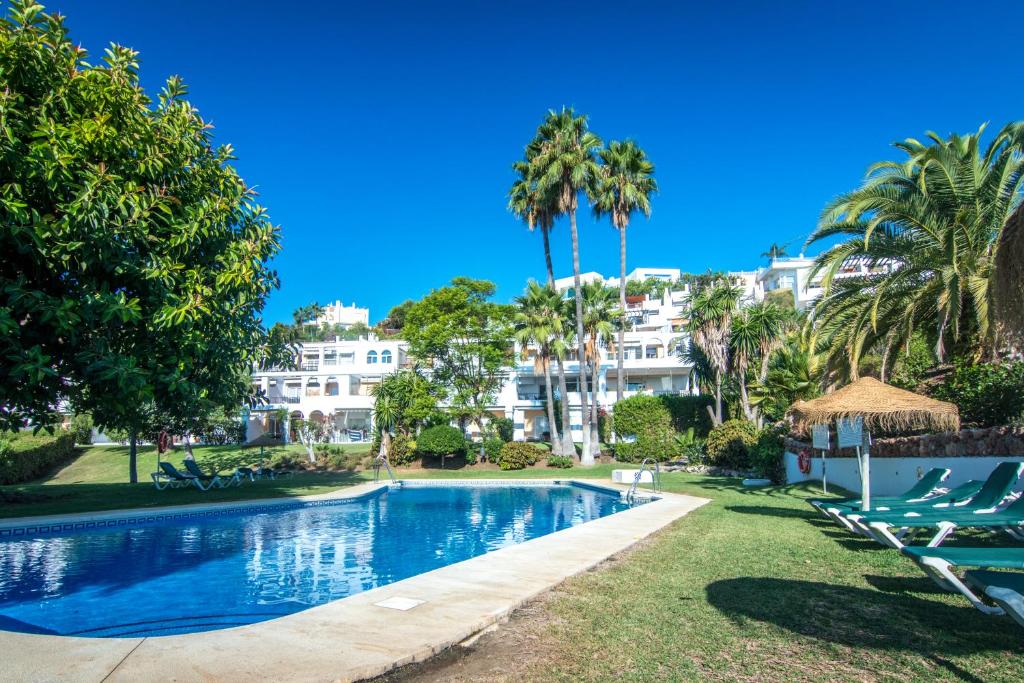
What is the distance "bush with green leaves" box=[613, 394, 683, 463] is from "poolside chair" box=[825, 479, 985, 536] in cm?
2100

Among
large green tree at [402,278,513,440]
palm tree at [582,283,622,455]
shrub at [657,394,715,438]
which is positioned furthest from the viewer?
shrub at [657,394,715,438]

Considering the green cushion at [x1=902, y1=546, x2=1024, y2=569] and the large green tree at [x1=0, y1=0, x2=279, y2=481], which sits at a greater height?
the large green tree at [x1=0, y1=0, x2=279, y2=481]

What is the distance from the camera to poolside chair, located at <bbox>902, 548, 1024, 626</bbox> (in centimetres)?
390

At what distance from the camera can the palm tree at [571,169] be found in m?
29.4

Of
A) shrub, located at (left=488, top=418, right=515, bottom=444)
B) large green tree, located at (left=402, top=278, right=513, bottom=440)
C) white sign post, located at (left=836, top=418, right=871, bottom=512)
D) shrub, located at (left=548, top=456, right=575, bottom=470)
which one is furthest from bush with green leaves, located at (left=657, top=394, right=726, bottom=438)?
white sign post, located at (left=836, top=418, right=871, bottom=512)

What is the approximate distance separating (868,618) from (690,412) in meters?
29.0

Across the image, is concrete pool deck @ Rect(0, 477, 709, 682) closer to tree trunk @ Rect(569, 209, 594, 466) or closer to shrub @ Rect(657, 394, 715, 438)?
tree trunk @ Rect(569, 209, 594, 466)

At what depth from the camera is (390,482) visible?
912 inches

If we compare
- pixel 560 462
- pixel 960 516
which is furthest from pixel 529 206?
pixel 960 516

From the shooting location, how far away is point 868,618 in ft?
17.2

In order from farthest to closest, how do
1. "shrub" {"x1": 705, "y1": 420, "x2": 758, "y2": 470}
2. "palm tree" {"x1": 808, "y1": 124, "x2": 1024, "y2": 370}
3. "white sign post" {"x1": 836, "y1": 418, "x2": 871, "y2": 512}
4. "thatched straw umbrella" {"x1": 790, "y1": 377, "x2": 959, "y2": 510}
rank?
"shrub" {"x1": 705, "y1": 420, "x2": 758, "y2": 470}
"palm tree" {"x1": 808, "y1": 124, "x2": 1024, "y2": 370}
"thatched straw umbrella" {"x1": 790, "y1": 377, "x2": 959, "y2": 510}
"white sign post" {"x1": 836, "y1": 418, "x2": 871, "y2": 512}

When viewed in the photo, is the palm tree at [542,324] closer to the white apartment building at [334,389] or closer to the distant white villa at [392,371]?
the distant white villa at [392,371]

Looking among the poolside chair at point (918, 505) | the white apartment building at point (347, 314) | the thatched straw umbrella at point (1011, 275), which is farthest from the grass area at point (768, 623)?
the white apartment building at point (347, 314)

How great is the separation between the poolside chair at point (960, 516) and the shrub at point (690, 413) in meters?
24.7
